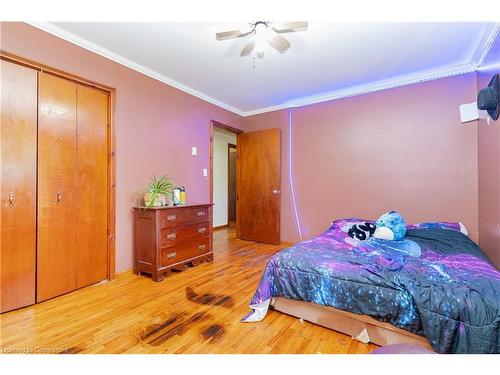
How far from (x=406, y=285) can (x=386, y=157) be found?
230 centimetres

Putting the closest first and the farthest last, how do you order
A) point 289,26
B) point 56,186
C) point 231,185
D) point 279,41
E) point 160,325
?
1. point 160,325
2. point 289,26
3. point 279,41
4. point 56,186
5. point 231,185

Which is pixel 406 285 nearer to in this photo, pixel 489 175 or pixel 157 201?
pixel 489 175

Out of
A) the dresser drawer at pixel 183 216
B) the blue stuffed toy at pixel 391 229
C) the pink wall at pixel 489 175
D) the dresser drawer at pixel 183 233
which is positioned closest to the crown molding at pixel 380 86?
the pink wall at pixel 489 175

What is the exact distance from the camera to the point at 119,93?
2.57 meters

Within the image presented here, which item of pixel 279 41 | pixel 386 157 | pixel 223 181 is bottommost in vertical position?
pixel 223 181

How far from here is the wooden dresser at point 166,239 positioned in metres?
2.50

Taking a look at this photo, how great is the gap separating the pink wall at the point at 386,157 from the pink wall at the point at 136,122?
1.54m

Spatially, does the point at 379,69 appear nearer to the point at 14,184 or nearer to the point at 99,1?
the point at 99,1

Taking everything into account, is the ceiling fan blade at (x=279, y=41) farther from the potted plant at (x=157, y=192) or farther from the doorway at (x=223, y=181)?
the doorway at (x=223, y=181)

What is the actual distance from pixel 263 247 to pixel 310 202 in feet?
3.59

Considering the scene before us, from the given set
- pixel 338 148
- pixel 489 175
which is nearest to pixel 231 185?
pixel 338 148

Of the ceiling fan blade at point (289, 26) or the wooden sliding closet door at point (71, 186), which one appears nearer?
the ceiling fan blade at point (289, 26)

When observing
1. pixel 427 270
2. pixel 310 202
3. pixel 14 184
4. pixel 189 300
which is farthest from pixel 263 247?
pixel 14 184

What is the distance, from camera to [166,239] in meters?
2.58
